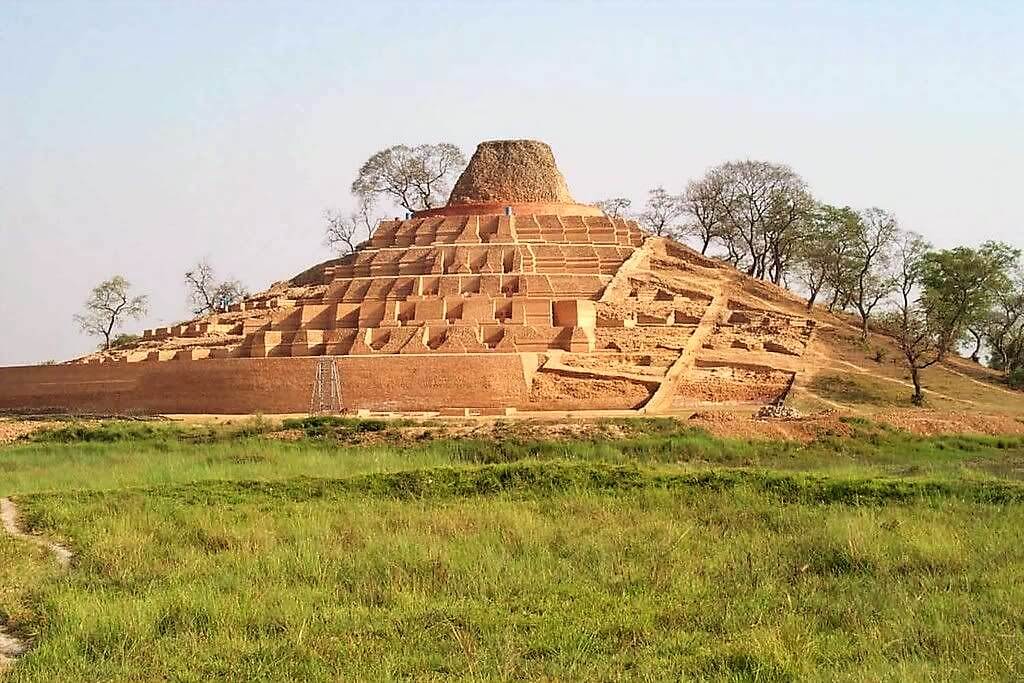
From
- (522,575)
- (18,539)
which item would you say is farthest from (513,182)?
(522,575)

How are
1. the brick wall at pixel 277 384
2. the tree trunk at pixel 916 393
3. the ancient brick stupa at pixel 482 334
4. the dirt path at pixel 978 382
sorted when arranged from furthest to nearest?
1. the dirt path at pixel 978 382
2. the tree trunk at pixel 916 393
3. the ancient brick stupa at pixel 482 334
4. the brick wall at pixel 277 384

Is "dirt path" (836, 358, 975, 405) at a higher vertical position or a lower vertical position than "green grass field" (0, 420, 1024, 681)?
higher

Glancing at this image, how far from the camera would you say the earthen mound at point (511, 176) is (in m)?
36.5

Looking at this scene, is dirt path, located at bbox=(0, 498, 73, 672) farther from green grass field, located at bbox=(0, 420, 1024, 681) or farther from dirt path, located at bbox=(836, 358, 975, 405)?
dirt path, located at bbox=(836, 358, 975, 405)

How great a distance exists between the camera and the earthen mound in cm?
3650

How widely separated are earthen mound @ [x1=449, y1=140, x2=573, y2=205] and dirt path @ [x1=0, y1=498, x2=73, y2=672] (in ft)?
84.1

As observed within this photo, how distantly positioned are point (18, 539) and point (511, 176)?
28360 millimetres

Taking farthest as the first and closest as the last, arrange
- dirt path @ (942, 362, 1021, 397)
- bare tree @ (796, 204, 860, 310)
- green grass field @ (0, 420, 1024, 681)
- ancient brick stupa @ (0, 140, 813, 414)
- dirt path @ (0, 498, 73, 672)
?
bare tree @ (796, 204, 860, 310) < dirt path @ (942, 362, 1021, 397) < ancient brick stupa @ (0, 140, 813, 414) < dirt path @ (0, 498, 73, 672) < green grass field @ (0, 420, 1024, 681)

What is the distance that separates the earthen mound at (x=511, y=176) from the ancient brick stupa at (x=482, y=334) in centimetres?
8

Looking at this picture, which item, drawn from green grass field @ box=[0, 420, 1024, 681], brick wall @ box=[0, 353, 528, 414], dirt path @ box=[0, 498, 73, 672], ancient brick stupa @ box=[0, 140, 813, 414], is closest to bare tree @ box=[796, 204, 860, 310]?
ancient brick stupa @ box=[0, 140, 813, 414]

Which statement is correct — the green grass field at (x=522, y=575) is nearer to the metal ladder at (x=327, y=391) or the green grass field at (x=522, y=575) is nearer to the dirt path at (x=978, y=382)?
the metal ladder at (x=327, y=391)

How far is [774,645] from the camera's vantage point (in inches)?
241

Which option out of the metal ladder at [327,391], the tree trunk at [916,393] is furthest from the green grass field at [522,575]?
the tree trunk at [916,393]

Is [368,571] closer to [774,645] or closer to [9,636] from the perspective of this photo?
[9,636]
